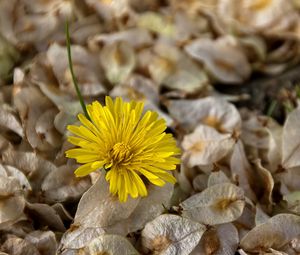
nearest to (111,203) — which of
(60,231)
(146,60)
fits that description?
(60,231)

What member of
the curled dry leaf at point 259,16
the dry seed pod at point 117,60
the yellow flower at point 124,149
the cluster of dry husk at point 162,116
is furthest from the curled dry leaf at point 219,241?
the curled dry leaf at point 259,16

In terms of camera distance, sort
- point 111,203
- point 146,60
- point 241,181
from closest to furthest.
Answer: point 111,203, point 241,181, point 146,60

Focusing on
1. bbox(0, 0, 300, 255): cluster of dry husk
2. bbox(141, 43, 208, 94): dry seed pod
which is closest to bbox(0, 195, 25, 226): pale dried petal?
bbox(0, 0, 300, 255): cluster of dry husk

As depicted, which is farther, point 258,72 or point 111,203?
point 258,72

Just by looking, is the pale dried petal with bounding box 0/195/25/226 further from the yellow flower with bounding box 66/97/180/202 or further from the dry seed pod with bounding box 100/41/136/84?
the dry seed pod with bounding box 100/41/136/84

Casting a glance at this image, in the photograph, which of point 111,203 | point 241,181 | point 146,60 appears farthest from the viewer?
point 146,60

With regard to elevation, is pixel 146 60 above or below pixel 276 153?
above

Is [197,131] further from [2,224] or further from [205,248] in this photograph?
[2,224]
